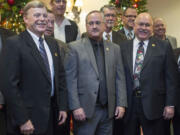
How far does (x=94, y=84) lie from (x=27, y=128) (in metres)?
0.80

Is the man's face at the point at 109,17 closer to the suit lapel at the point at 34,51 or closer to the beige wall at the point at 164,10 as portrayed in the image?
the suit lapel at the point at 34,51

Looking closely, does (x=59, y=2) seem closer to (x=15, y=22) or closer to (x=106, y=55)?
(x=106, y=55)

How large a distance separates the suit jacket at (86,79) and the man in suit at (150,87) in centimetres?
21

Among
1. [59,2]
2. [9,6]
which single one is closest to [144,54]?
[59,2]

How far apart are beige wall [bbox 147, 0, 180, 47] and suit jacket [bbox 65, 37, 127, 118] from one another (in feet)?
18.7

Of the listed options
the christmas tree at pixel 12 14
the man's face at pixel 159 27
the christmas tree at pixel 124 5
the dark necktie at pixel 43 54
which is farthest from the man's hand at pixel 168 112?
the christmas tree at pixel 124 5

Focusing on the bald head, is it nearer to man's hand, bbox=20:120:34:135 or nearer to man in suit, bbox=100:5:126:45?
man in suit, bbox=100:5:126:45

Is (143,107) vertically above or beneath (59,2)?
beneath

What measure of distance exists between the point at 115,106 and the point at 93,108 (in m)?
0.28

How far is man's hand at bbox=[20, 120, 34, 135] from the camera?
224 centimetres

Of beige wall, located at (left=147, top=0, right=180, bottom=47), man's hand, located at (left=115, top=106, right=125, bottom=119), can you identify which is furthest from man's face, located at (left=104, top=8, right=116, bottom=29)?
beige wall, located at (left=147, top=0, right=180, bottom=47)

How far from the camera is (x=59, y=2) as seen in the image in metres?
3.58

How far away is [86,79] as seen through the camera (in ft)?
9.09

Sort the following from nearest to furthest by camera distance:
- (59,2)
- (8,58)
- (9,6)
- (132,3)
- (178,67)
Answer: (8,58), (178,67), (59,2), (9,6), (132,3)
